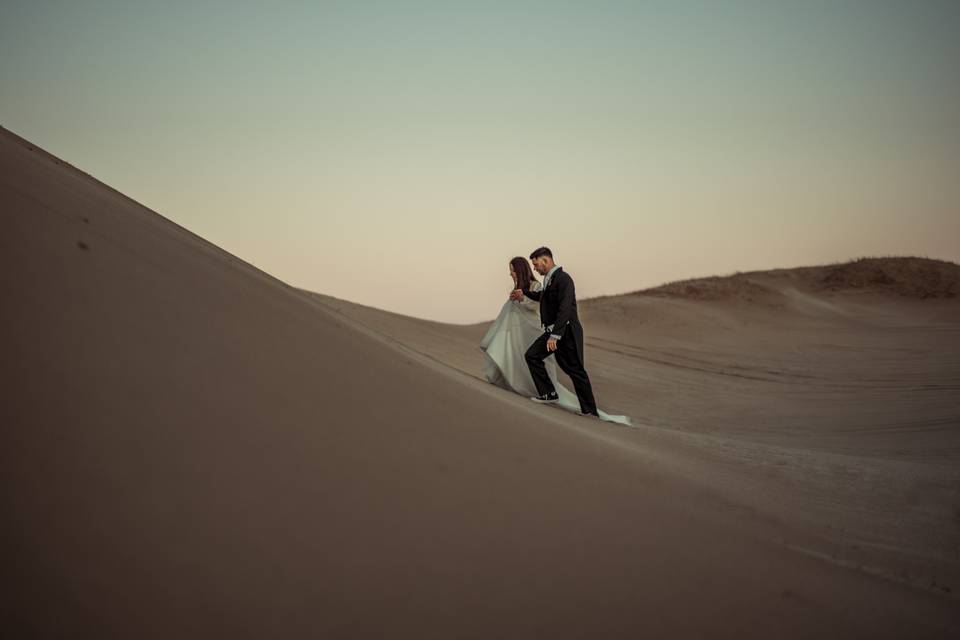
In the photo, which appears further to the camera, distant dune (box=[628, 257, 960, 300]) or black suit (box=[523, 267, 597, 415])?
distant dune (box=[628, 257, 960, 300])

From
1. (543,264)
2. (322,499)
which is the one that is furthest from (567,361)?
(322,499)

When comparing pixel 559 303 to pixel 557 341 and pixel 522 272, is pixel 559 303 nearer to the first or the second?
pixel 557 341

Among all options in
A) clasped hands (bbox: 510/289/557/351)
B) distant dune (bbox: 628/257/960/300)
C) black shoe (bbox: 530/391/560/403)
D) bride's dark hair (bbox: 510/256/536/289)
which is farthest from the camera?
distant dune (bbox: 628/257/960/300)

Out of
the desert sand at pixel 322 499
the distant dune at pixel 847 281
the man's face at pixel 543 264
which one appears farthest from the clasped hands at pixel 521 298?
the distant dune at pixel 847 281

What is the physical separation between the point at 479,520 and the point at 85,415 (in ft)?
4.31

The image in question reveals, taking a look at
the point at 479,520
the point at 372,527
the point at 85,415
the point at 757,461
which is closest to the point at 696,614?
the point at 479,520

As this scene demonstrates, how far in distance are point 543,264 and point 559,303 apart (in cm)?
50

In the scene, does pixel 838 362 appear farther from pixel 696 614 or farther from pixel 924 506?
pixel 696 614

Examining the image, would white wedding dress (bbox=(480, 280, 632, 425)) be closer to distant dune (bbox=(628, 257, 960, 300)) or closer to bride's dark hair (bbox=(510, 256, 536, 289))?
bride's dark hair (bbox=(510, 256, 536, 289))

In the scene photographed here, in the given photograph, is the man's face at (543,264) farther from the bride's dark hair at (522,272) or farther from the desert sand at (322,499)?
→ the desert sand at (322,499)

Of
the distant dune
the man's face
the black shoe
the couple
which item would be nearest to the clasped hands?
the couple

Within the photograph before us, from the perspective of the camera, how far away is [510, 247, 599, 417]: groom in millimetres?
7477

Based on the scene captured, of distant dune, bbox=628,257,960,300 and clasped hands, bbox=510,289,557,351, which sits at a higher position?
distant dune, bbox=628,257,960,300

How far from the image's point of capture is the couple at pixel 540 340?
24.6ft
